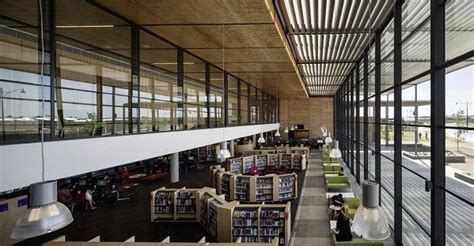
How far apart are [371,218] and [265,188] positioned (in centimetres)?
952

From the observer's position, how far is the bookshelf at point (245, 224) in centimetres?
831

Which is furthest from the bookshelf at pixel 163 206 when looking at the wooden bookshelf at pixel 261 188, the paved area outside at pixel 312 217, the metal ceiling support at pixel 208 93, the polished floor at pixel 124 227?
the paved area outside at pixel 312 217

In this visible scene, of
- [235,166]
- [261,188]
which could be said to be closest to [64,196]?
[261,188]

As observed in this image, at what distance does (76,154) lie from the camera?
4828 millimetres

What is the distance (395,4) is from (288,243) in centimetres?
621

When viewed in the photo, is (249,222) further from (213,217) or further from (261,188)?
(261,188)

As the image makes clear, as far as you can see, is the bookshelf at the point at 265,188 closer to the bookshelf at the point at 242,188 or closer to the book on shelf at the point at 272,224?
the bookshelf at the point at 242,188

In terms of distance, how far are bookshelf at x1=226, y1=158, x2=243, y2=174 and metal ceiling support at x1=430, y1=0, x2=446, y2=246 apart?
12.4 metres

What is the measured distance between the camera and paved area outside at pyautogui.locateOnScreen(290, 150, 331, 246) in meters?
8.48

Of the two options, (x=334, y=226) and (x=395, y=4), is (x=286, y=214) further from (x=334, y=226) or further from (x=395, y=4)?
(x=395, y=4)

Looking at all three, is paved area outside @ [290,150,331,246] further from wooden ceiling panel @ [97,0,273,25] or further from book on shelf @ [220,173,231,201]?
wooden ceiling panel @ [97,0,273,25]

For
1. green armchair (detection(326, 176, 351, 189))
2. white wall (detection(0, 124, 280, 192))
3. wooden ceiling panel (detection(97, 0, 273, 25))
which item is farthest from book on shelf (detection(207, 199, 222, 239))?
green armchair (detection(326, 176, 351, 189))

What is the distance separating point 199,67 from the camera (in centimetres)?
1183

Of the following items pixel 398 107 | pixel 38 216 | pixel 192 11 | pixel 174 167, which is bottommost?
pixel 174 167
